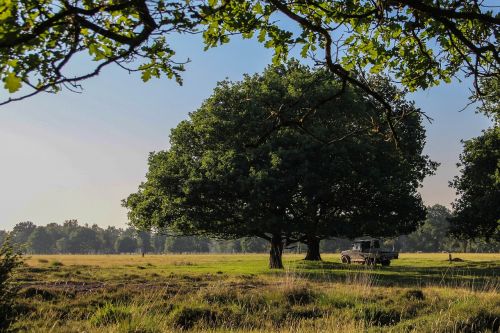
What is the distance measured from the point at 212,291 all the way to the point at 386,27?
11.3m

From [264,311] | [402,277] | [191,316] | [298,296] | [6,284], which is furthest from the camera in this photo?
[402,277]

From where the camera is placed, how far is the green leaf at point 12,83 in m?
3.94

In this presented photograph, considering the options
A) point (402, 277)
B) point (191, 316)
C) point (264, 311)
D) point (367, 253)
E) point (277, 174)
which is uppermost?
point (277, 174)

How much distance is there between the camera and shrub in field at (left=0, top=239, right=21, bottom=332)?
6980mm

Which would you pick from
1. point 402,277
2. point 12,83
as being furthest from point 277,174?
point 12,83

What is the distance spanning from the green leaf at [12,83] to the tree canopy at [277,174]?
2546cm

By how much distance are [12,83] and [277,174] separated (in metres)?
26.8

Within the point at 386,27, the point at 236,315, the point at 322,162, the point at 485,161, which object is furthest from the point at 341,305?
the point at 485,161

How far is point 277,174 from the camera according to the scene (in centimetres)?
3050

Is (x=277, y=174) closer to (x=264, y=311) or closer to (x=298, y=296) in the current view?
(x=298, y=296)

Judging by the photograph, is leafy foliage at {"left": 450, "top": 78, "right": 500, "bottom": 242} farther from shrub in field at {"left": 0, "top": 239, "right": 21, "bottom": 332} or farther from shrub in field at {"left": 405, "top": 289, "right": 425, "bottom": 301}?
shrub in field at {"left": 0, "top": 239, "right": 21, "bottom": 332}

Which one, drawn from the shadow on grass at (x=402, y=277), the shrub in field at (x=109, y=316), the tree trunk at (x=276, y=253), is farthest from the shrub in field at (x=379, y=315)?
the tree trunk at (x=276, y=253)

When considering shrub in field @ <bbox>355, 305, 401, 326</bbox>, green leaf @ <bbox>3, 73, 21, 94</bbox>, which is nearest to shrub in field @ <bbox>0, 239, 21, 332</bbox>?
green leaf @ <bbox>3, 73, 21, 94</bbox>

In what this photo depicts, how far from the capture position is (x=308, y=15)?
6.91 meters
